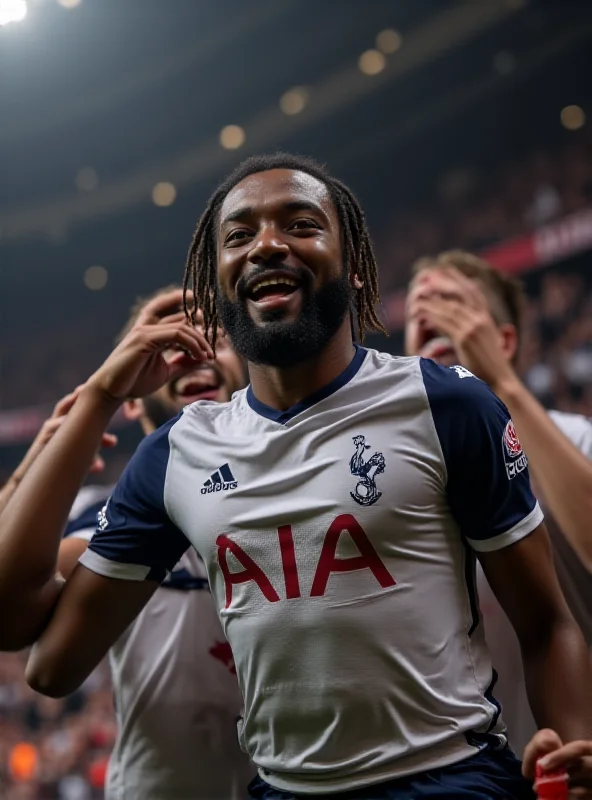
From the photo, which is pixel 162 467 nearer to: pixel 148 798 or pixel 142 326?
pixel 142 326

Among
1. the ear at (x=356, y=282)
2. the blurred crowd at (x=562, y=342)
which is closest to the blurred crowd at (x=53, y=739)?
the blurred crowd at (x=562, y=342)

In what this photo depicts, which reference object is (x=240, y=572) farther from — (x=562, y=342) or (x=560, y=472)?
(x=562, y=342)

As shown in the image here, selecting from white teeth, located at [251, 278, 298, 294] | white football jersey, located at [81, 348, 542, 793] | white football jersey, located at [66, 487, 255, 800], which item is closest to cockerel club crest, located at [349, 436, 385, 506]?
white football jersey, located at [81, 348, 542, 793]

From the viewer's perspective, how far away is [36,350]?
15070 mm

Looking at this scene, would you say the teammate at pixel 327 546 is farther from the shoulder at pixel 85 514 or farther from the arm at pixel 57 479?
the shoulder at pixel 85 514

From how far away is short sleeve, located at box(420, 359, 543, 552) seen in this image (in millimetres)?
1481

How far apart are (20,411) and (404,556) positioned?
1367cm

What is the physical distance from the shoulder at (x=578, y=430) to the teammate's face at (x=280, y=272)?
2.79 feet

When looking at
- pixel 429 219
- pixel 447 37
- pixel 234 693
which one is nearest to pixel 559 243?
pixel 429 219

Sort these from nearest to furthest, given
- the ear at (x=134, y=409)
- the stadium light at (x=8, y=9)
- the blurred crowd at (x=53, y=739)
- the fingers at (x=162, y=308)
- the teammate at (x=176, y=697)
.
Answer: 1. the fingers at (x=162, y=308)
2. the teammate at (x=176, y=697)
3. the ear at (x=134, y=409)
4. the stadium light at (x=8, y=9)
5. the blurred crowd at (x=53, y=739)

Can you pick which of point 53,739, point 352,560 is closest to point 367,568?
point 352,560

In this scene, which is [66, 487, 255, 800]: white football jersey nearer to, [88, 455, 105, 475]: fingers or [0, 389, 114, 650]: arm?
[88, 455, 105, 475]: fingers

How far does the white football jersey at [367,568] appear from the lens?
143cm

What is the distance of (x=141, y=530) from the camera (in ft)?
5.70
